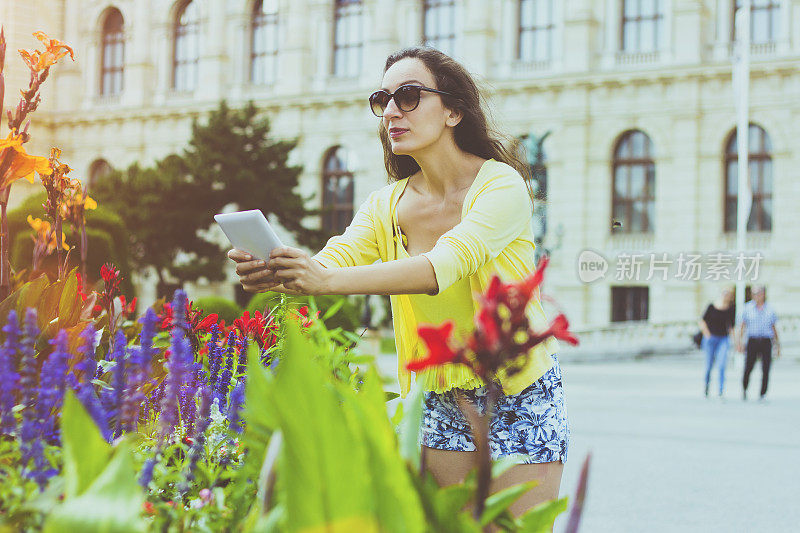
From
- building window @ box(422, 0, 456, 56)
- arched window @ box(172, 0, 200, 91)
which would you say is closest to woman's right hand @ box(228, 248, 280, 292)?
building window @ box(422, 0, 456, 56)

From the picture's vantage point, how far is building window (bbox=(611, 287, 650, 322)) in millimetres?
30828

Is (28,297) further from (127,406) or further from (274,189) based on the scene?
(274,189)

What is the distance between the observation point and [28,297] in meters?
2.69

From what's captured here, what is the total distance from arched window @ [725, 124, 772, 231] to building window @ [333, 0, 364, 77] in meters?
13.2

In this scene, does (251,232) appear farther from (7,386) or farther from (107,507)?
(107,507)

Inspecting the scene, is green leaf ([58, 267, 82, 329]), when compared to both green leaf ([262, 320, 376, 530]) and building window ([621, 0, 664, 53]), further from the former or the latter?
building window ([621, 0, 664, 53])

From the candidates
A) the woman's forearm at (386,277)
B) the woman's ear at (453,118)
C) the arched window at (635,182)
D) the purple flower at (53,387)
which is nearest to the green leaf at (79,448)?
the purple flower at (53,387)

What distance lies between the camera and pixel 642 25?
3206 cm

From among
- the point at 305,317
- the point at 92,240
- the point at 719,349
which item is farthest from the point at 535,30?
the point at 305,317

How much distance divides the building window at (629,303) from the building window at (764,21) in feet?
25.8

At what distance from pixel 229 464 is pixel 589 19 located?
31065mm

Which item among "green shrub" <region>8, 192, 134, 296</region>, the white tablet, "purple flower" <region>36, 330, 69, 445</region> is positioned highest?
"green shrub" <region>8, 192, 134, 296</region>

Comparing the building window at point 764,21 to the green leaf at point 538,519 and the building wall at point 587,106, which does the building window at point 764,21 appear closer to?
→ the building wall at point 587,106

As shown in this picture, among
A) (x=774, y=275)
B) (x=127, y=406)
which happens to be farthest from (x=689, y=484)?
(x=774, y=275)
